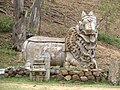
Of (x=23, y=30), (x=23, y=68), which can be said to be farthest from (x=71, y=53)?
(x=23, y=30)

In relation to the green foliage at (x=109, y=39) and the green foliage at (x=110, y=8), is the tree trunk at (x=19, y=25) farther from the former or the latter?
the green foliage at (x=110, y=8)

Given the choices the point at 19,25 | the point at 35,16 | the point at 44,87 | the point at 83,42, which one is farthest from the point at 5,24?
the point at 44,87

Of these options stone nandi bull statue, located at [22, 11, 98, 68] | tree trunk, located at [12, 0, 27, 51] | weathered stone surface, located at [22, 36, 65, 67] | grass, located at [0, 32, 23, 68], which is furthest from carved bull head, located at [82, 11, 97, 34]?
tree trunk, located at [12, 0, 27, 51]

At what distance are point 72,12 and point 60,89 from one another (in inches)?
668

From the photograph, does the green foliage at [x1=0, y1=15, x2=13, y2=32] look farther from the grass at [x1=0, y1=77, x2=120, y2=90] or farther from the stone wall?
the stone wall

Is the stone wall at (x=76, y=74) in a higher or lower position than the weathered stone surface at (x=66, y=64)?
lower

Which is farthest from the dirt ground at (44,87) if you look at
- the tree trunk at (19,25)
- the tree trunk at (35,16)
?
the tree trunk at (35,16)

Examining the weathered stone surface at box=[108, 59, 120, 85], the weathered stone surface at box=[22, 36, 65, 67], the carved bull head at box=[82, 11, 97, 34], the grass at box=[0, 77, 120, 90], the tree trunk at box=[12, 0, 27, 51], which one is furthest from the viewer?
the tree trunk at box=[12, 0, 27, 51]

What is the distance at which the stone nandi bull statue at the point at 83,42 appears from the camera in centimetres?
1384

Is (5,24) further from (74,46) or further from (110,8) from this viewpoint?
(74,46)

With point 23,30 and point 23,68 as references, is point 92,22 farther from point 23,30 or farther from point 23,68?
point 23,30

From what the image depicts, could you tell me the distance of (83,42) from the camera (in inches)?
549

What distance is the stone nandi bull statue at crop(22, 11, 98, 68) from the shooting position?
1388cm

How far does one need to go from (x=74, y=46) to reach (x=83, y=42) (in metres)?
0.33
